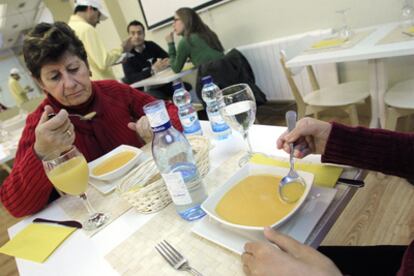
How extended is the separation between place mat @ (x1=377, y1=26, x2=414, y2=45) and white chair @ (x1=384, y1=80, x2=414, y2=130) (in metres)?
0.30

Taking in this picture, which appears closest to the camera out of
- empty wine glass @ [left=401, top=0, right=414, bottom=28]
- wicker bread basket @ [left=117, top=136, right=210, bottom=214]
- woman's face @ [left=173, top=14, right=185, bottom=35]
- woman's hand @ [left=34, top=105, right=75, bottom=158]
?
wicker bread basket @ [left=117, top=136, right=210, bottom=214]

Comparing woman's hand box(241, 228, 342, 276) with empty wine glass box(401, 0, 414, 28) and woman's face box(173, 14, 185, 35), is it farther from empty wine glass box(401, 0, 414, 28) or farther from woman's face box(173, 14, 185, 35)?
woman's face box(173, 14, 185, 35)

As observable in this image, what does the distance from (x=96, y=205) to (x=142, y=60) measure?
3.08 metres

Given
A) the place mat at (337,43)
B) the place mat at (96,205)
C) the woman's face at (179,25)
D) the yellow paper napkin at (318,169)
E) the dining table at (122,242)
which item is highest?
the woman's face at (179,25)

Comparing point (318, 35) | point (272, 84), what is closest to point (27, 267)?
point (318, 35)

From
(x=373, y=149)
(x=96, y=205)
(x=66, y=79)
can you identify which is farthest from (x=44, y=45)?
(x=373, y=149)

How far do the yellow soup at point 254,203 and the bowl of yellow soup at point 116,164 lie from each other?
409mm

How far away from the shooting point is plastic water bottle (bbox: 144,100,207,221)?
0.58 meters

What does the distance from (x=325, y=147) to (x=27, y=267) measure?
0.74 meters

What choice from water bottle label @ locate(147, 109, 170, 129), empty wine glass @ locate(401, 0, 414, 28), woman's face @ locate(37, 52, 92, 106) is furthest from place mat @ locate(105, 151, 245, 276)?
empty wine glass @ locate(401, 0, 414, 28)

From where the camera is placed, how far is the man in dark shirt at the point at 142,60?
10.9 ft

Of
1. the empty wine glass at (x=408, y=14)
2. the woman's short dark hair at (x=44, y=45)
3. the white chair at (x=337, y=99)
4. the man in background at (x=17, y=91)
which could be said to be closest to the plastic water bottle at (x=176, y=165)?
the woman's short dark hair at (x=44, y=45)

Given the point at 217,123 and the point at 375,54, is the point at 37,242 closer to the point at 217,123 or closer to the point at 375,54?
the point at 217,123

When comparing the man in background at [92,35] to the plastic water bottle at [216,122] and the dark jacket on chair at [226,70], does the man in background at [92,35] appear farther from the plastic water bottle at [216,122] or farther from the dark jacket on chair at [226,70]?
the plastic water bottle at [216,122]
